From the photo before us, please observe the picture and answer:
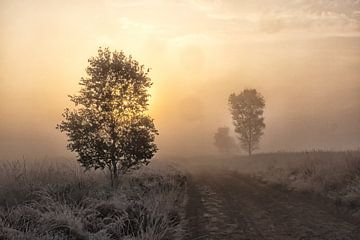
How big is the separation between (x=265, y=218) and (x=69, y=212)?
7.37 meters

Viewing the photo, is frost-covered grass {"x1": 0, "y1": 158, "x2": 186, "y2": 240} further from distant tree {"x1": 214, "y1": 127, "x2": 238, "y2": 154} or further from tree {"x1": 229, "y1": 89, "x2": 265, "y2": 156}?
distant tree {"x1": 214, "y1": 127, "x2": 238, "y2": 154}

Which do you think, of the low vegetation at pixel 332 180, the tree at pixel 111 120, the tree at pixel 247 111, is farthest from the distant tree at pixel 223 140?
the tree at pixel 111 120

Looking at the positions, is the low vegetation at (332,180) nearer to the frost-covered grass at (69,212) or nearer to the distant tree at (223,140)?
the frost-covered grass at (69,212)

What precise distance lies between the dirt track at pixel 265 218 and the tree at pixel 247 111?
55.6 meters

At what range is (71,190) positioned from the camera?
1677 cm

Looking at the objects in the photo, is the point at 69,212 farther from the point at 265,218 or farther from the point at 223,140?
the point at 223,140

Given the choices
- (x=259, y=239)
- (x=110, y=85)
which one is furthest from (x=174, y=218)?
(x=110, y=85)

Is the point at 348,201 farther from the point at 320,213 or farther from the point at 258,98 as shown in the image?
the point at 258,98

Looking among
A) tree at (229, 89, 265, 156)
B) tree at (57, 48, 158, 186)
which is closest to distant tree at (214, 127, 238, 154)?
tree at (229, 89, 265, 156)

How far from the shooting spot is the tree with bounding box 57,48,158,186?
23.4 m

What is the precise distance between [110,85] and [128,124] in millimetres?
2407

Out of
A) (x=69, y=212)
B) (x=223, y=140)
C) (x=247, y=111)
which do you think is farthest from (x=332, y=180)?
(x=223, y=140)

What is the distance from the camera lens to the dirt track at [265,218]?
12828mm

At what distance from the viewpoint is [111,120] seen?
77.9 ft
